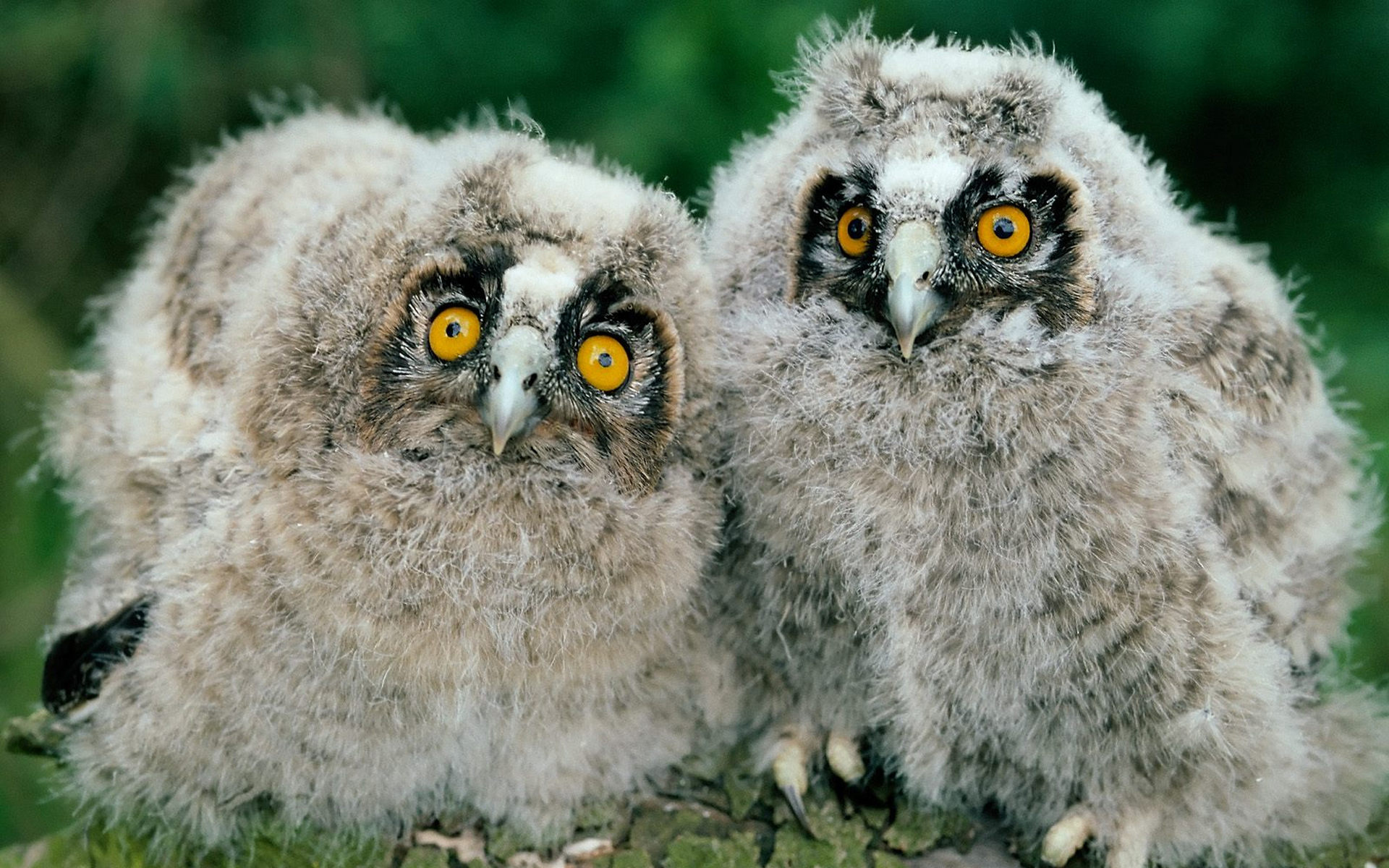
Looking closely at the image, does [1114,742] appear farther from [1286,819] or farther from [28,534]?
[28,534]

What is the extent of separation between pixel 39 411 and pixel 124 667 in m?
1.92

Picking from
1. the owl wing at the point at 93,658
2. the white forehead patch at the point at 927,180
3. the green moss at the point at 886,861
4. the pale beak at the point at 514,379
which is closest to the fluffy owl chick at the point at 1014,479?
the white forehead patch at the point at 927,180

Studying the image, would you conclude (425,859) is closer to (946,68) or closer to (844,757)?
(844,757)

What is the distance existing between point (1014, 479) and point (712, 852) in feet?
3.06

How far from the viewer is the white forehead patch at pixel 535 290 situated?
218 centimetres

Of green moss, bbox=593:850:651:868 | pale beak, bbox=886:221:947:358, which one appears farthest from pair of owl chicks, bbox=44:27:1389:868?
green moss, bbox=593:850:651:868

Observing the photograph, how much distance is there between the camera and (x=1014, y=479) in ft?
7.67

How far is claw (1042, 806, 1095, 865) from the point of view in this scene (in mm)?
2484

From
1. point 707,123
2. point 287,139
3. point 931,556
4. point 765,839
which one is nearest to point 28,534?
point 287,139

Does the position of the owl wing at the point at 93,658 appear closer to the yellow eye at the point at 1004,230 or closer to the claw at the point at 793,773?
the claw at the point at 793,773

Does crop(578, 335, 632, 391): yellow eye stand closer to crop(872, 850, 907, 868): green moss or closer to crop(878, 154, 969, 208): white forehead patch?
crop(878, 154, 969, 208): white forehead patch

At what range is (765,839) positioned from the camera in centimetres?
253

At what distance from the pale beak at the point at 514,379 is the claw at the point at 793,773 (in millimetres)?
940

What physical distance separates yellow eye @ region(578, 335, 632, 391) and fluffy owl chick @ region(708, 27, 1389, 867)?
0.32 metres
